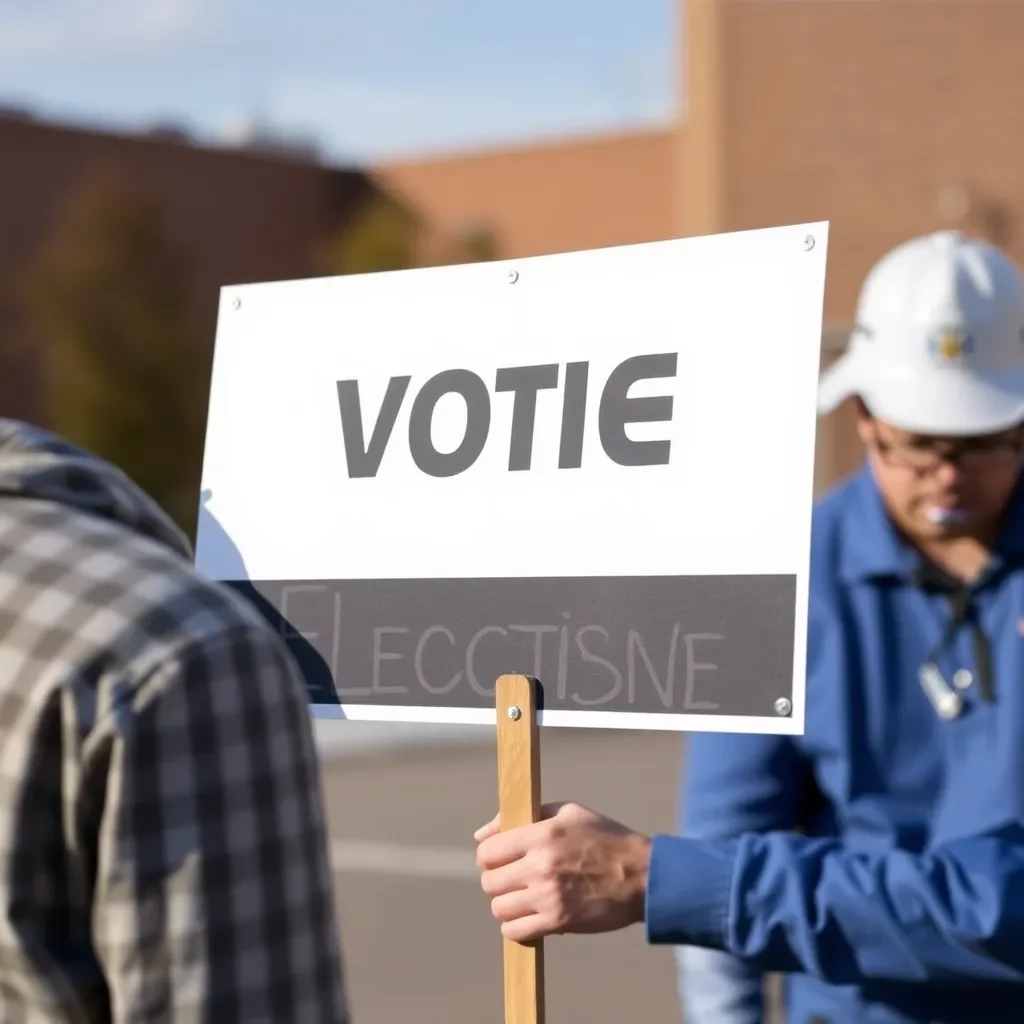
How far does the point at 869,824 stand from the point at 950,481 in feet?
1.70

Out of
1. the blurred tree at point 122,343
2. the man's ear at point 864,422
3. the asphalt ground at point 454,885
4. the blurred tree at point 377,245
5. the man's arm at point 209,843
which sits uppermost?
the blurred tree at point 377,245

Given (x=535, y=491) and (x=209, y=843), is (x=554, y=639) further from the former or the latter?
(x=209, y=843)

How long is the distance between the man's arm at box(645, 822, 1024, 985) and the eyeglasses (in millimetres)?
551

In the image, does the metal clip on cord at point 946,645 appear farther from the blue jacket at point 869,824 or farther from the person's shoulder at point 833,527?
the person's shoulder at point 833,527

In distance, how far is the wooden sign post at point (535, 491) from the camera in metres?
2.09

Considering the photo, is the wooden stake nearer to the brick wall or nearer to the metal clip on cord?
the metal clip on cord

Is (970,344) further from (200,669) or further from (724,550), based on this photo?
(200,669)

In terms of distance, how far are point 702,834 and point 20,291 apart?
25.9 metres

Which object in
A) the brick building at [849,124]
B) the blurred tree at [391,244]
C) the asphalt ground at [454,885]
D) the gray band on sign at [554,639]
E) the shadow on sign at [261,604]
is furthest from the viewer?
the blurred tree at [391,244]

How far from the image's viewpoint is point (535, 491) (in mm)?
2213

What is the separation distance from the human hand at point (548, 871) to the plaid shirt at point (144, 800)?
2.46 ft

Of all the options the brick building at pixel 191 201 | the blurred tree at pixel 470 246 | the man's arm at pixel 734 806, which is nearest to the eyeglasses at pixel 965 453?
the man's arm at pixel 734 806

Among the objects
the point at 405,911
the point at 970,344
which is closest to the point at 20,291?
the point at 405,911

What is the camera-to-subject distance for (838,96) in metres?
23.5
